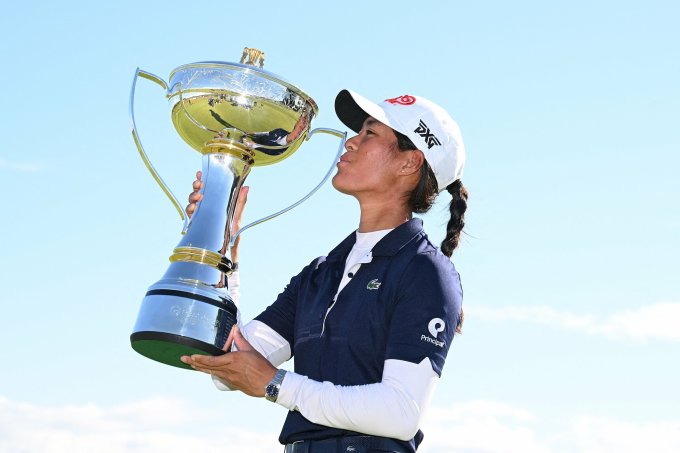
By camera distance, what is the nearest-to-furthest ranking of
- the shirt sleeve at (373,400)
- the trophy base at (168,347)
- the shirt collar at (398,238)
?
the shirt sleeve at (373,400), the trophy base at (168,347), the shirt collar at (398,238)

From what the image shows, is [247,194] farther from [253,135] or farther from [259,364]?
[259,364]

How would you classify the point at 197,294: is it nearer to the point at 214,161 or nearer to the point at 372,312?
the point at 372,312

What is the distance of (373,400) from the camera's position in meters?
3.50

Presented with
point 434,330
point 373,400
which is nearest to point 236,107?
point 434,330

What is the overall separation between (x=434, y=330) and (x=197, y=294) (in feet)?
3.07

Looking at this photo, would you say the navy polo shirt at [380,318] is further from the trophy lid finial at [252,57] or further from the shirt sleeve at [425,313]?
the trophy lid finial at [252,57]

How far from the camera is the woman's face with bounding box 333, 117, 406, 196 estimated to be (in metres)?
4.23

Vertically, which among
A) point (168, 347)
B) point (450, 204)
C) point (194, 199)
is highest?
point (450, 204)

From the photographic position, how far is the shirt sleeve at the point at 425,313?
3602mm

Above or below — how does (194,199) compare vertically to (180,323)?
above

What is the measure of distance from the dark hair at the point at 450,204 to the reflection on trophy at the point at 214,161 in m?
0.44

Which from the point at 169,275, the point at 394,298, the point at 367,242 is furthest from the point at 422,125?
the point at 169,275

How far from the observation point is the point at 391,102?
4.41m

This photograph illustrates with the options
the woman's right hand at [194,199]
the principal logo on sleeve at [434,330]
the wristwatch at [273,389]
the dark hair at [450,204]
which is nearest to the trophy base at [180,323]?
the wristwatch at [273,389]
